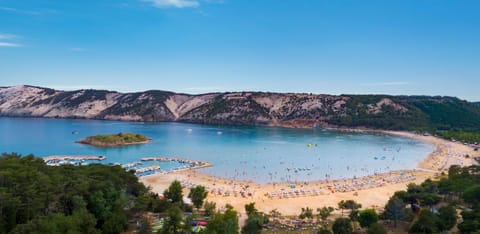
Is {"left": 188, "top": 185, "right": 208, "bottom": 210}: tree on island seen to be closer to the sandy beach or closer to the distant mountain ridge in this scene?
the sandy beach

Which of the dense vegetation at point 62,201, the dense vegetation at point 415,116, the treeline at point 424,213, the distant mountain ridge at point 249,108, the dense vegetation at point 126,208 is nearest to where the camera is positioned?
the dense vegetation at point 62,201

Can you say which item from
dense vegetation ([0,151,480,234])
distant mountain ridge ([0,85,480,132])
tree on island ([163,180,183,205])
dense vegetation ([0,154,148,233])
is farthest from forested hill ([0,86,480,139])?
dense vegetation ([0,154,148,233])

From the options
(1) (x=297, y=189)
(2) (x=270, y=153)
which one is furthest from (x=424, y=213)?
(2) (x=270, y=153)

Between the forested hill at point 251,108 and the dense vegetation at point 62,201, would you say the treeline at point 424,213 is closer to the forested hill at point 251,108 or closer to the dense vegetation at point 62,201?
the dense vegetation at point 62,201

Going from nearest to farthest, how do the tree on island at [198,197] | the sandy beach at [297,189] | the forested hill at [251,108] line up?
the tree on island at [198,197]
the sandy beach at [297,189]
the forested hill at [251,108]

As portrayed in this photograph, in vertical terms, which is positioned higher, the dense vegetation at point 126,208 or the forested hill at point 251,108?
the forested hill at point 251,108

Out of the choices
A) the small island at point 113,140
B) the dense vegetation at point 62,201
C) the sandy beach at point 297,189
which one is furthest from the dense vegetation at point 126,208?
the small island at point 113,140

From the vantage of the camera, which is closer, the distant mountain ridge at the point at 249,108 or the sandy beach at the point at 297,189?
the sandy beach at the point at 297,189
